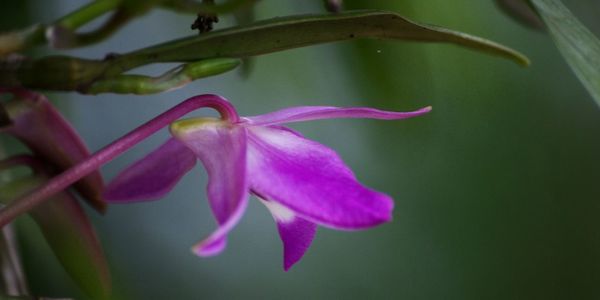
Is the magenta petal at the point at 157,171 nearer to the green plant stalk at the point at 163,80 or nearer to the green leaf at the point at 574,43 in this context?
the green plant stalk at the point at 163,80

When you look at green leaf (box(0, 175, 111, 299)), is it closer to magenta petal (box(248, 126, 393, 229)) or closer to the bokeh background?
magenta petal (box(248, 126, 393, 229))

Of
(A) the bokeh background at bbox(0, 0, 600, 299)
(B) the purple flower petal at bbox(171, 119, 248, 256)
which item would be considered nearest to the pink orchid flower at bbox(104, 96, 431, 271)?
(B) the purple flower petal at bbox(171, 119, 248, 256)

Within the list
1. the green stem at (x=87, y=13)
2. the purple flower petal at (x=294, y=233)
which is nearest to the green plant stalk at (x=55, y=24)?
the green stem at (x=87, y=13)

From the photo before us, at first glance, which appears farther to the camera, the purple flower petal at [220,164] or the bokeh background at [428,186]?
the bokeh background at [428,186]

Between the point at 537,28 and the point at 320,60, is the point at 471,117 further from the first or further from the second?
the point at 537,28

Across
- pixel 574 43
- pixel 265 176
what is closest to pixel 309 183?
pixel 265 176
